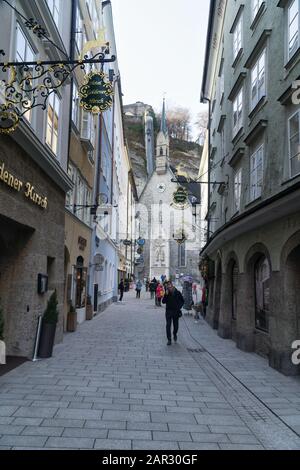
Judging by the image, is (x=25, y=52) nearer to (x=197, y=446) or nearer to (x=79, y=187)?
(x=197, y=446)

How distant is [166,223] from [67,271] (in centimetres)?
5866

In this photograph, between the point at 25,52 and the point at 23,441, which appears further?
the point at 25,52

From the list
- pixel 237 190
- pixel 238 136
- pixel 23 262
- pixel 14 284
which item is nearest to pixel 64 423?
pixel 14 284

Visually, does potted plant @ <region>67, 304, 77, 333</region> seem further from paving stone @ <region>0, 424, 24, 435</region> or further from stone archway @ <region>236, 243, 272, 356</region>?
paving stone @ <region>0, 424, 24, 435</region>

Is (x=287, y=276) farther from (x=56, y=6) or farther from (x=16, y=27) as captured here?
(x=56, y=6)

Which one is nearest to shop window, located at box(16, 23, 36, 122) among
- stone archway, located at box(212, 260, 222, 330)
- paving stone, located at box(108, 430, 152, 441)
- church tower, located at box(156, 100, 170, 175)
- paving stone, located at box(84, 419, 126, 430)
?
paving stone, located at box(84, 419, 126, 430)

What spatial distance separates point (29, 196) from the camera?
9531 millimetres

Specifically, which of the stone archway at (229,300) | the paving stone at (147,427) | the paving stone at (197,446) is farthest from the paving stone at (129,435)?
the stone archway at (229,300)

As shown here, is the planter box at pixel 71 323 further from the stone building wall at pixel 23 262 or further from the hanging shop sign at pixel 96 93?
the hanging shop sign at pixel 96 93

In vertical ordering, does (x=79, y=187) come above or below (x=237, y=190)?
above

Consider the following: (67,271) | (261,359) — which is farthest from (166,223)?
(261,359)

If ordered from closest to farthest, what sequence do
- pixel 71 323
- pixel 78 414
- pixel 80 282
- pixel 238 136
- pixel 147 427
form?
pixel 147 427 → pixel 78 414 → pixel 238 136 → pixel 71 323 → pixel 80 282

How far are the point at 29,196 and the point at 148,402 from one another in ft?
17.1

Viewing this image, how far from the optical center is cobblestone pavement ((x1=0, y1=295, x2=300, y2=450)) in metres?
5.04
